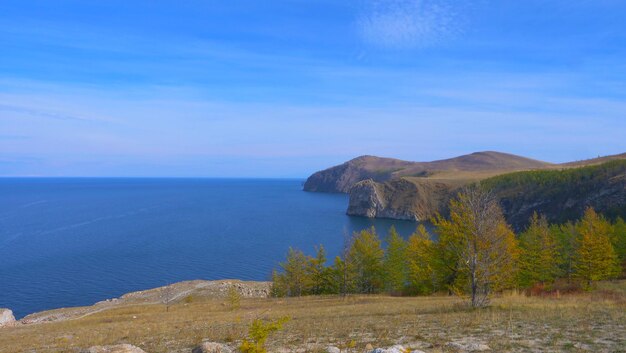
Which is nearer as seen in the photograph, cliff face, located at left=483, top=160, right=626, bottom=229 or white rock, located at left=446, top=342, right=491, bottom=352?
white rock, located at left=446, top=342, right=491, bottom=352

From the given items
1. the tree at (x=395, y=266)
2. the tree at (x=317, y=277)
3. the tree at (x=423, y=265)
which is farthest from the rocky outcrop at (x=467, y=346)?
the tree at (x=317, y=277)

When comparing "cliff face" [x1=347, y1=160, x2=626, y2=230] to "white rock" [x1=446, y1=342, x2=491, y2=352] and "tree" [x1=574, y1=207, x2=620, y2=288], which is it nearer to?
"tree" [x1=574, y1=207, x2=620, y2=288]

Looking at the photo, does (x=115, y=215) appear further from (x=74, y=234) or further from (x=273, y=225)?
(x=273, y=225)

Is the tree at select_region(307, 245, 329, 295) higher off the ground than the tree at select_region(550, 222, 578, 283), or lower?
lower

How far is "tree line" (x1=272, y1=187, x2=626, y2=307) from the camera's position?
76.9 feet

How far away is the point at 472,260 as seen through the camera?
2291 centimetres

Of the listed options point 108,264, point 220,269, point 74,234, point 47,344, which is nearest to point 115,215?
point 74,234

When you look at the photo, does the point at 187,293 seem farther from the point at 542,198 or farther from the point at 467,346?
the point at 542,198

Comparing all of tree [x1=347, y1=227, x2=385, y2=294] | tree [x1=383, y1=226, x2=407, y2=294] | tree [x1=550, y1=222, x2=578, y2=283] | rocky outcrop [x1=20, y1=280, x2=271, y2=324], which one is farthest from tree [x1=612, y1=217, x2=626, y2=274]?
rocky outcrop [x1=20, y1=280, x2=271, y2=324]

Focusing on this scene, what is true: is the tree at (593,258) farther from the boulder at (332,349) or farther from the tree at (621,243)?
the boulder at (332,349)

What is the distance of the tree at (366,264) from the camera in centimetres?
5344

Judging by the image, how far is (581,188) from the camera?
126m

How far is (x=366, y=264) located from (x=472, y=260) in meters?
32.3

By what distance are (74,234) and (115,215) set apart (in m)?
49.0
